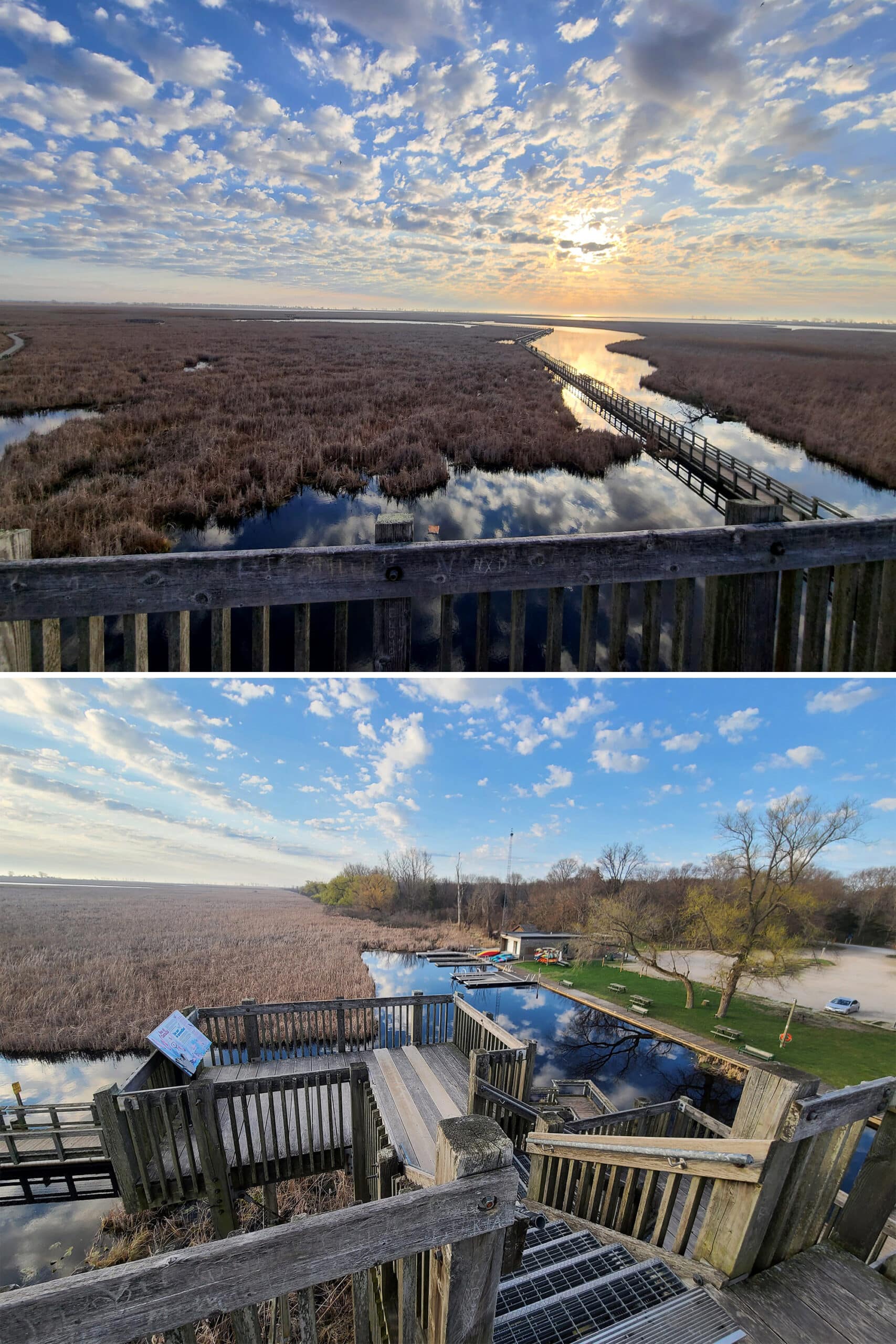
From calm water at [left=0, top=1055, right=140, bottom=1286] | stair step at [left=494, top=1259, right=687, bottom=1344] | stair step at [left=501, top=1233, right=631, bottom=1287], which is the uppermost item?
stair step at [left=494, top=1259, right=687, bottom=1344]

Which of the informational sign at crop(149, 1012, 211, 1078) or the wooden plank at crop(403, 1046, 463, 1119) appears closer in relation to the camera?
the informational sign at crop(149, 1012, 211, 1078)

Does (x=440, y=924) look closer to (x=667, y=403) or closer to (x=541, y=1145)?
(x=667, y=403)

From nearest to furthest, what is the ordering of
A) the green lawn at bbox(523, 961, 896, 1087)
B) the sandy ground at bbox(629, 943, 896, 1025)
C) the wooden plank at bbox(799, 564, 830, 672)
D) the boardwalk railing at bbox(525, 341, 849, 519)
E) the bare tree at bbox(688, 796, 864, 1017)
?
the wooden plank at bbox(799, 564, 830, 672) → the boardwalk railing at bbox(525, 341, 849, 519) → the green lawn at bbox(523, 961, 896, 1087) → the bare tree at bbox(688, 796, 864, 1017) → the sandy ground at bbox(629, 943, 896, 1025)

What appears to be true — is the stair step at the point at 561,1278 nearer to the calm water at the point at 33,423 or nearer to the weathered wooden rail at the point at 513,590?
the weathered wooden rail at the point at 513,590

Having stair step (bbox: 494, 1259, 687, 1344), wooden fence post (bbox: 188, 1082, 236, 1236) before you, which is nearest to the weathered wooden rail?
stair step (bbox: 494, 1259, 687, 1344)

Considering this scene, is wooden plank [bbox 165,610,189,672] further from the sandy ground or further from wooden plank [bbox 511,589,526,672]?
the sandy ground

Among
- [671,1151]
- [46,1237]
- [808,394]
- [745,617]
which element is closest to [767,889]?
[46,1237]
